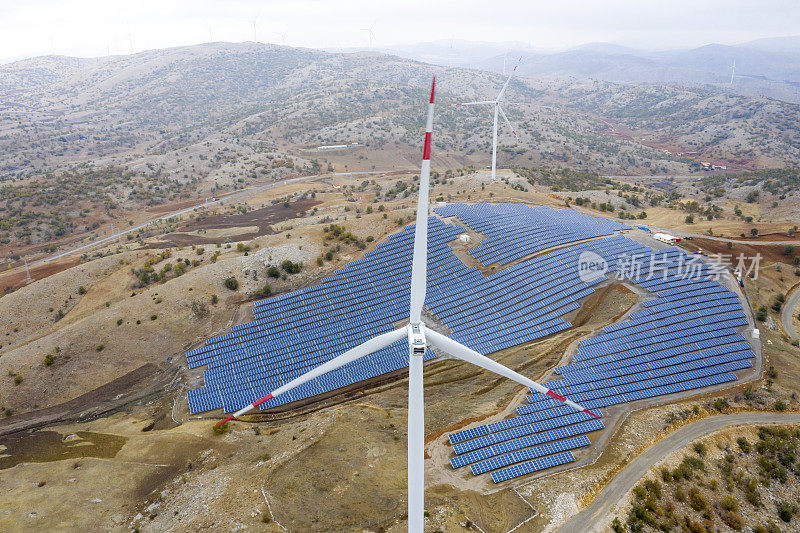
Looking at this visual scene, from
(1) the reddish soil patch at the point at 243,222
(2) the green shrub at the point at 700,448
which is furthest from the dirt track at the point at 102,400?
(2) the green shrub at the point at 700,448

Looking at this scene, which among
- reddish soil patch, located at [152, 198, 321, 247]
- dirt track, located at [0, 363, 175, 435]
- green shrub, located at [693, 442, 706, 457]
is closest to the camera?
green shrub, located at [693, 442, 706, 457]

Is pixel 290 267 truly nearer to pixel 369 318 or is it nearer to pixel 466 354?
pixel 369 318

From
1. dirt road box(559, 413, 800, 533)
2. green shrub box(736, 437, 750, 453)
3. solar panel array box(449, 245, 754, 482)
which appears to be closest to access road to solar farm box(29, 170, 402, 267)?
solar panel array box(449, 245, 754, 482)

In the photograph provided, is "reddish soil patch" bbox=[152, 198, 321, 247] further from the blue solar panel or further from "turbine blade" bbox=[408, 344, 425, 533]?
"turbine blade" bbox=[408, 344, 425, 533]

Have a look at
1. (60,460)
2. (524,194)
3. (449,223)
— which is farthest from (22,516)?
(524,194)

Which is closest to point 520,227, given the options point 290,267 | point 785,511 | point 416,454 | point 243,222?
point 290,267

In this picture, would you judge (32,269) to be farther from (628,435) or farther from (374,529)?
(628,435)
